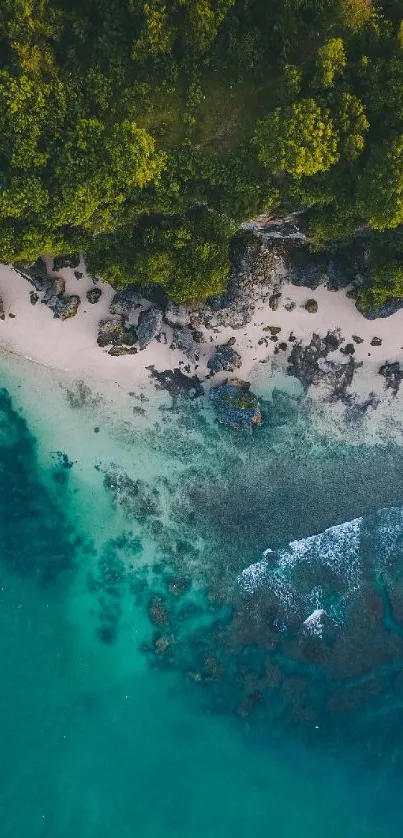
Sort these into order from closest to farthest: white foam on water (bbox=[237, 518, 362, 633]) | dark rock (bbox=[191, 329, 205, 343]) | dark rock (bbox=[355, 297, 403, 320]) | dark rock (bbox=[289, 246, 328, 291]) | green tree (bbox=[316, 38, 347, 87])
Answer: green tree (bbox=[316, 38, 347, 87]) → dark rock (bbox=[355, 297, 403, 320]) → dark rock (bbox=[289, 246, 328, 291]) → dark rock (bbox=[191, 329, 205, 343]) → white foam on water (bbox=[237, 518, 362, 633])

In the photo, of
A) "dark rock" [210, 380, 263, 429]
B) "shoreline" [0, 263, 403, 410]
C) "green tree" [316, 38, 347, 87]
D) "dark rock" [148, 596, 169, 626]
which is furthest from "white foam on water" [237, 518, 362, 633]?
"green tree" [316, 38, 347, 87]

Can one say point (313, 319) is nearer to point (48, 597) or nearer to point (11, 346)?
point (11, 346)

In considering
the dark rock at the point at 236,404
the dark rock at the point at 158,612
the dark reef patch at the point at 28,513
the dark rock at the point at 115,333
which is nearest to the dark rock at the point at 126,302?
the dark rock at the point at 115,333

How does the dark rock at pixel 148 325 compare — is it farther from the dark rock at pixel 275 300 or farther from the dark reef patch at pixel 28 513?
the dark reef patch at pixel 28 513

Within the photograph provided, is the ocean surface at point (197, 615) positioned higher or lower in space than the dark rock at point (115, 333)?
lower

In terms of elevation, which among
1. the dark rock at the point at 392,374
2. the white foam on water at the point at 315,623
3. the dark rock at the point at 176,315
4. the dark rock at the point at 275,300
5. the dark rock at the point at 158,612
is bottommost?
the white foam on water at the point at 315,623

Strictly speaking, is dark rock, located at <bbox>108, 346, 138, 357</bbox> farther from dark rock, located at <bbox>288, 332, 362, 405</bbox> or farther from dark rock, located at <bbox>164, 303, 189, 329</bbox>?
dark rock, located at <bbox>288, 332, 362, 405</bbox>

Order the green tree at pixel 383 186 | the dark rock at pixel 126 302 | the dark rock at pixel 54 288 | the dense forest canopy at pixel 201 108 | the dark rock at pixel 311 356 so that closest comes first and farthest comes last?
the green tree at pixel 383 186 → the dense forest canopy at pixel 201 108 → the dark rock at pixel 54 288 → the dark rock at pixel 126 302 → the dark rock at pixel 311 356

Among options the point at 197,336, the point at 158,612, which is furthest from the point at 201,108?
the point at 158,612
